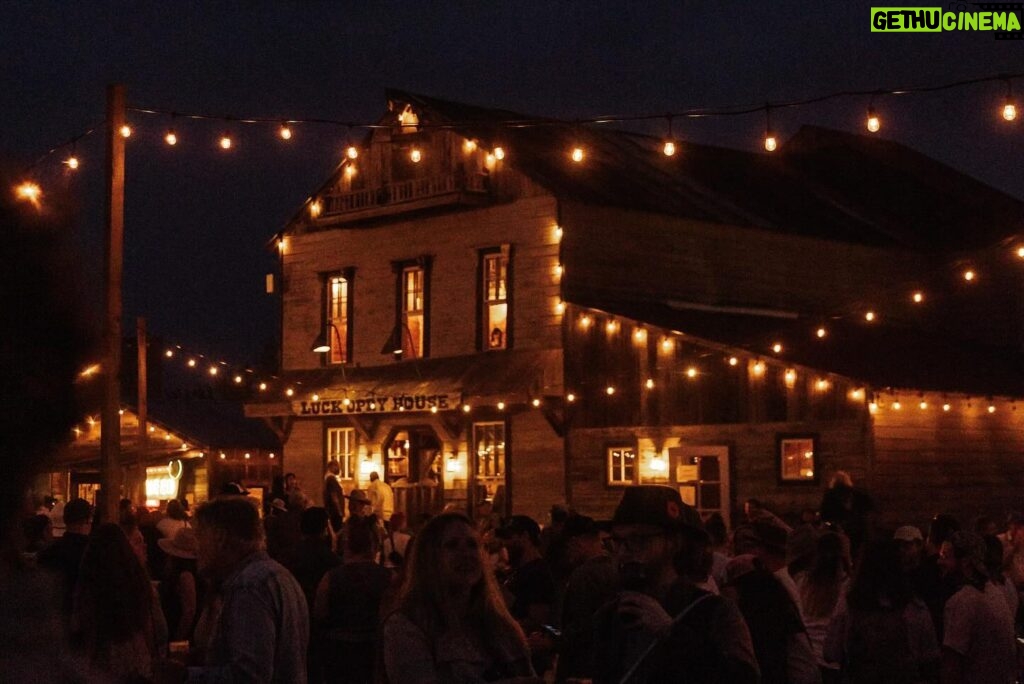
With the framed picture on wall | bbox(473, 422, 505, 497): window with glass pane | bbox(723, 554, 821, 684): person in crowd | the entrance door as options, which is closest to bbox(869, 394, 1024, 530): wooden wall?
the framed picture on wall

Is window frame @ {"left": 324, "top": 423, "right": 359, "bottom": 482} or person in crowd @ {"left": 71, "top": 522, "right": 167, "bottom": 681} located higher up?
window frame @ {"left": 324, "top": 423, "right": 359, "bottom": 482}

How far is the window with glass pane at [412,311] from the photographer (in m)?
26.6

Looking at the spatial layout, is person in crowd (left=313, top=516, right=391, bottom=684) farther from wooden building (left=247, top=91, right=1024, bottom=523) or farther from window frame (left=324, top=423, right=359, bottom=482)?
window frame (left=324, top=423, right=359, bottom=482)

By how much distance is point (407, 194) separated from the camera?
25.8 metres

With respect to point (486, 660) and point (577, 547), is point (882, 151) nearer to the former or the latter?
point (577, 547)

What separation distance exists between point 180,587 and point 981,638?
5282 mm

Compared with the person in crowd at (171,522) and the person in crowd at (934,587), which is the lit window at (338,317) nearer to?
the person in crowd at (171,522)

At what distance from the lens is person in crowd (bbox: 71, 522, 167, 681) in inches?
249

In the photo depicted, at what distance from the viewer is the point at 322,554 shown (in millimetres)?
9719

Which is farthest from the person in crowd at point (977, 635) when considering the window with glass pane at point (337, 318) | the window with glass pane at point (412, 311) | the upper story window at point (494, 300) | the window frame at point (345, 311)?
the window with glass pane at point (337, 318)

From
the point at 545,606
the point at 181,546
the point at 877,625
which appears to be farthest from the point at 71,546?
the point at 877,625

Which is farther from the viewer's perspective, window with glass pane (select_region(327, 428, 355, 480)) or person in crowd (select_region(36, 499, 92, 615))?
window with glass pane (select_region(327, 428, 355, 480))

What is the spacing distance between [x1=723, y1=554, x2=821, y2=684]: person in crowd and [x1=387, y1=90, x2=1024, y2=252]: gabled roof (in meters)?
18.1

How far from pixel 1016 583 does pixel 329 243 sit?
18436 millimetres
